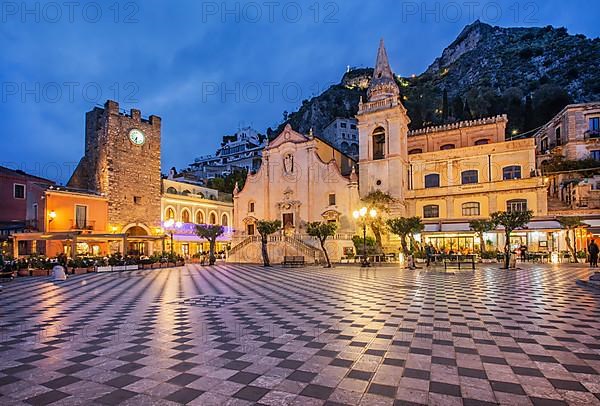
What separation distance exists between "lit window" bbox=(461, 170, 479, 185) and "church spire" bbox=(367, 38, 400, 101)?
9.86 metres

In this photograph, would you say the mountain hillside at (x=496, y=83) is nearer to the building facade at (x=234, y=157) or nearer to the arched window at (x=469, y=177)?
the building facade at (x=234, y=157)

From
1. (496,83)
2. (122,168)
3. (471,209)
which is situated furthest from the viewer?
(496,83)

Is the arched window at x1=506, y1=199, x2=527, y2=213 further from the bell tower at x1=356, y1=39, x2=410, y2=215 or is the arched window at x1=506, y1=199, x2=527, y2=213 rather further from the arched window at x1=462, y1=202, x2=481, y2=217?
the bell tower at x1=356, y1=39, x2=410, y2=215

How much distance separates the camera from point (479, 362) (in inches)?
189

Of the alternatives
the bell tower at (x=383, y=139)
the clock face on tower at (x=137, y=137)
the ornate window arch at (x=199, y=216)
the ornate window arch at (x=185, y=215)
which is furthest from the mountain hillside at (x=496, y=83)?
the clock face on tower at (x=137, y=137)

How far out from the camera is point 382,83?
3403 cm

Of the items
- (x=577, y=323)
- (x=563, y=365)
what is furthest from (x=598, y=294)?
(x=563, y=365)

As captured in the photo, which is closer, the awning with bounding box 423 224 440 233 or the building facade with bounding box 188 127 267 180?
the awning with bounding box 423 224 440 233

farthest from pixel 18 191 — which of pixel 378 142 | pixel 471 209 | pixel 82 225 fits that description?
pixel 471 209

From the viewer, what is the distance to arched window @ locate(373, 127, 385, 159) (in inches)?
1321

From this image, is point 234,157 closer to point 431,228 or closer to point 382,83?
point 382,83

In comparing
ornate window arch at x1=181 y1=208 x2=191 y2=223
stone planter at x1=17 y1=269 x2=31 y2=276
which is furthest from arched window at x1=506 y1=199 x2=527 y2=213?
stone planter at x1=17 y1=269 x2=31 y2=276

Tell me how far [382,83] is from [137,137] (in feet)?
81.3

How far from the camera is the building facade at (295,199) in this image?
100 feet
